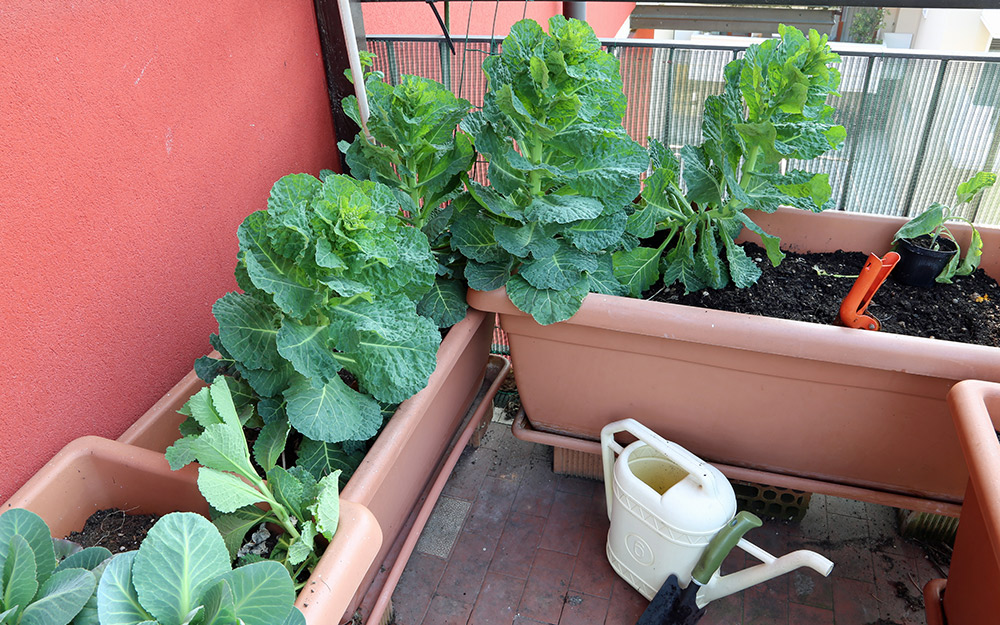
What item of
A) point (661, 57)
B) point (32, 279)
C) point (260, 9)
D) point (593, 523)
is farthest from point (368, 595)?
point (661, 57)

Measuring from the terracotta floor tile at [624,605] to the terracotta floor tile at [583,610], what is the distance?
2 cm

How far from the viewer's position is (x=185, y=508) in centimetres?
120

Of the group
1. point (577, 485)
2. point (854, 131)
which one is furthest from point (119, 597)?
point (854, 131)

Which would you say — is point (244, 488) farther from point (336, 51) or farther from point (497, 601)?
point (336, 51)

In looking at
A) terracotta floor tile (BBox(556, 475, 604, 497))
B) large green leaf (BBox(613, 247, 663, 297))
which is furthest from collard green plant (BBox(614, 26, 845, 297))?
terracotta floor tile (BBox(556, 475, 604, 497))

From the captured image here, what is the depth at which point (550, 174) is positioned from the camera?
1.40m

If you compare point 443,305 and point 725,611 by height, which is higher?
point 443,305

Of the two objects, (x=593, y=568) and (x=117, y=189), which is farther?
(x=593, y=568)

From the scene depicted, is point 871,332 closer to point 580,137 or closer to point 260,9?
point 580,137

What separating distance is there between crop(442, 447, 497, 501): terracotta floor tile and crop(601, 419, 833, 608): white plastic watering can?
1.53ft

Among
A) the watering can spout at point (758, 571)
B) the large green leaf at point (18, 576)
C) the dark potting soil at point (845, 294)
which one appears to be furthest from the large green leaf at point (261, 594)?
the dark potting soil at point (845, 294)

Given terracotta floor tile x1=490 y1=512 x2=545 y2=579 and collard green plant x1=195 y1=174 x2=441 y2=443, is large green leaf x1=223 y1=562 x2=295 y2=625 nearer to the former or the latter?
collard green plant x1=195 y1=174 x2=441 y2=443

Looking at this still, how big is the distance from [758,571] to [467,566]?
28.4 inches

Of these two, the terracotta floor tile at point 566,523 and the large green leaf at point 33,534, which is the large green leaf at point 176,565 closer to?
the large green leaf at point 33,534
